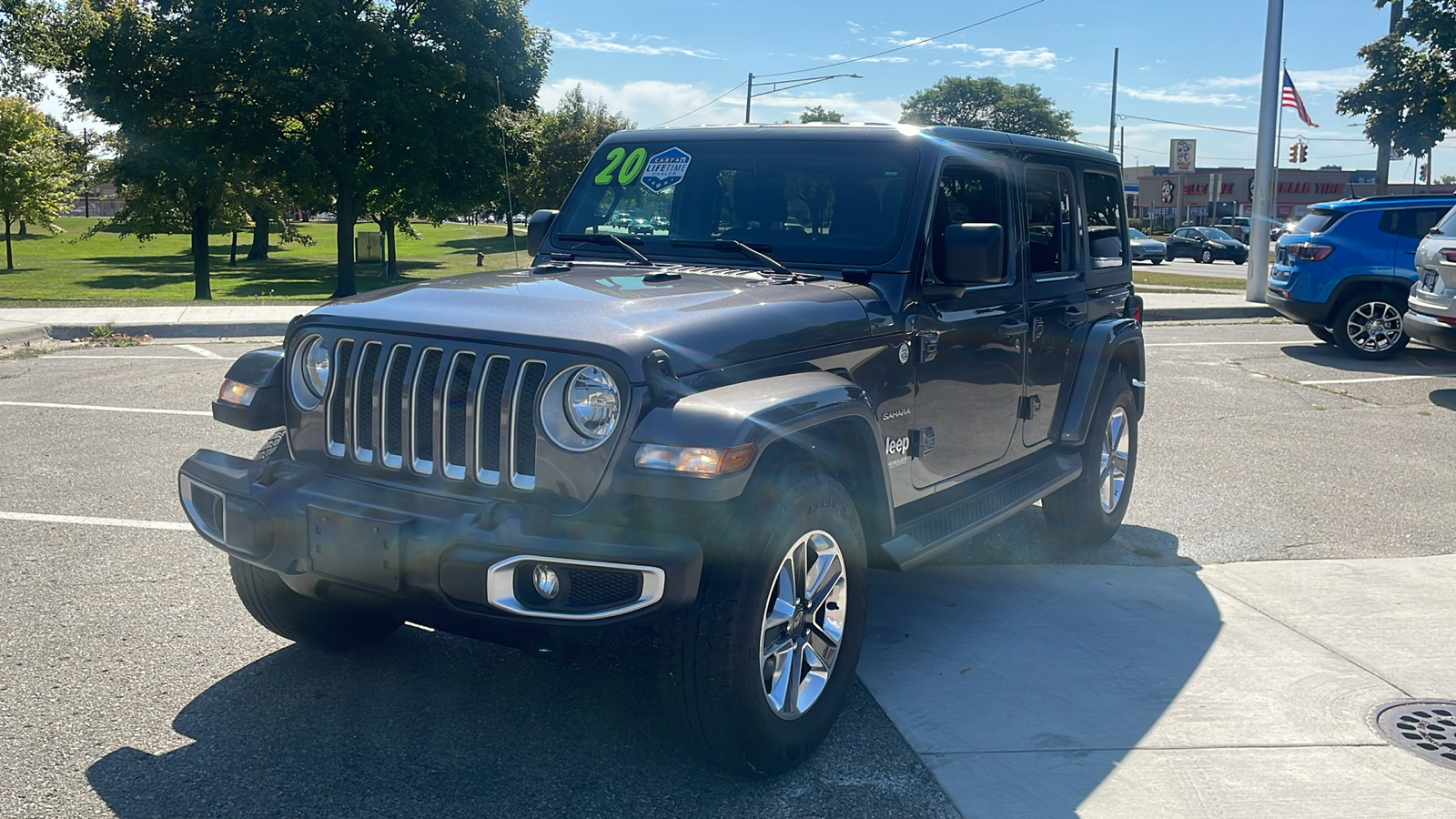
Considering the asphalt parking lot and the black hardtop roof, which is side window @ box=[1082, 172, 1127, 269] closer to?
the black hardtop roof

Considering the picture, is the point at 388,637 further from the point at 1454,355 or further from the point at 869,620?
the point at 1454,355

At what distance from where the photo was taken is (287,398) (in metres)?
3.70

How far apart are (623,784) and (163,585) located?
2.57 metres

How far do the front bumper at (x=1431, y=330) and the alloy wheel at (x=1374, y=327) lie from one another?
2.53 meters

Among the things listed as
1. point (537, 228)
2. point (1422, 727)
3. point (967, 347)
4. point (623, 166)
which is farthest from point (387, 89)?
point (1422, 727)

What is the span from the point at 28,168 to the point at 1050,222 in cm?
4242

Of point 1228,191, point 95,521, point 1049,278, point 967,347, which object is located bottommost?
point 95,521

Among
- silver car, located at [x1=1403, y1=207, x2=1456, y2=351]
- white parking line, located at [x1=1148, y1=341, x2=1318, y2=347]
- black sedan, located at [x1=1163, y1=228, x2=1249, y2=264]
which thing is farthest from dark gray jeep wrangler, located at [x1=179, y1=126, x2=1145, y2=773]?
black sedan, located at [x1=1163, y1=228, x2=1249, y2=264]

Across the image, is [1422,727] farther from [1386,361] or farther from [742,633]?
[1386,361]

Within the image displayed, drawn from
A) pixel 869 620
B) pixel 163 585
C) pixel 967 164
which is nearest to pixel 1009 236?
pixel 967 164

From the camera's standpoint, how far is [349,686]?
3.99m

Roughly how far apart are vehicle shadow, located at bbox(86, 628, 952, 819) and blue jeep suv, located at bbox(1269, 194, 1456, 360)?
1138 centimetres

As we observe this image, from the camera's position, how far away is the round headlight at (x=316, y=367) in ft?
12.0

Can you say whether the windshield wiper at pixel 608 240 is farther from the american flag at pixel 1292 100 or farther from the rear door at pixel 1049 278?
the american flag at pixel 1292 100
